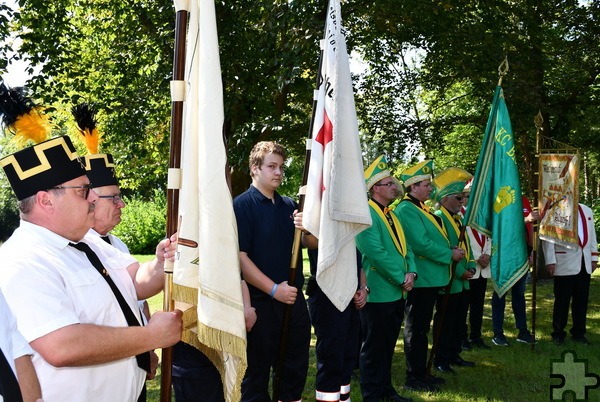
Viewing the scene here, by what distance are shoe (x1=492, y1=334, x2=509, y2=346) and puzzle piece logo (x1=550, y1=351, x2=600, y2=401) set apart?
88 cm

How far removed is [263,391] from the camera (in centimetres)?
475

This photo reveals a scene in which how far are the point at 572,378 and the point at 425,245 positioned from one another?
218 cm

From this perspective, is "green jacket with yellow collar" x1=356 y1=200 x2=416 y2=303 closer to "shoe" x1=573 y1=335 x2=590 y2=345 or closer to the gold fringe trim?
the gold fringe trim

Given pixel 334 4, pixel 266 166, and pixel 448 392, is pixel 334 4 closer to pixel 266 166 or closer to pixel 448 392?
pixel 266 166

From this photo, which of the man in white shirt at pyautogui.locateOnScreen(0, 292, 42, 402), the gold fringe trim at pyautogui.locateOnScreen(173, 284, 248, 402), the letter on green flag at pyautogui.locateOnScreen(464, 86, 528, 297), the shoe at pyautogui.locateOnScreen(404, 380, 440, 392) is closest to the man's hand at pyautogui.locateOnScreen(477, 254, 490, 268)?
the letter on green flag at pyautogui.locateOnScreen(464, 86, 528, 297)

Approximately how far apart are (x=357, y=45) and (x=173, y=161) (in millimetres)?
11127

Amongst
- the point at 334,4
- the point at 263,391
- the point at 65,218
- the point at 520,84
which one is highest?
the point at 520,84

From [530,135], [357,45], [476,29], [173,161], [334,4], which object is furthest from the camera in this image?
[530,135]

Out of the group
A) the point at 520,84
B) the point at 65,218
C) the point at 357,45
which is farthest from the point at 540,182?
the point at 65,218

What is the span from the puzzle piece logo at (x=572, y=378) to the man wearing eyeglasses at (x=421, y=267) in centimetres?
115

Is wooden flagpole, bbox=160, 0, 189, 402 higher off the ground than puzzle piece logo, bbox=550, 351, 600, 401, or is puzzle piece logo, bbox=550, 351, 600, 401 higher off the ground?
wooden flagpole, bbox=160, 0, 189, 402

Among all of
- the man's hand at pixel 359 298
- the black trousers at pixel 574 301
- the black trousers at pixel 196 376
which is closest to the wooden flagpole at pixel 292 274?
the black trousers at pixel 196 376

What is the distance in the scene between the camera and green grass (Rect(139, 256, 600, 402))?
649 cm

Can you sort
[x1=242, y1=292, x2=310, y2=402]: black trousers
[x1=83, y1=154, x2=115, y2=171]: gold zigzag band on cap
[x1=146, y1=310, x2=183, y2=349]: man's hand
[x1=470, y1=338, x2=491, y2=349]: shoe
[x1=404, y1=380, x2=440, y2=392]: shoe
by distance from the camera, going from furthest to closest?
[x1=470, y1=338, x2=491, y2=349]: shoe < [x1=404, y1=380, x2=440, y2=392]: shoe < [x1=242, y1=292, x2=310, y2=402]: black trousers < [x1=83, y1=154, x2=115, y2=171]: gold zigzag band on cap < [x1=146, y1=310, x2=183, y2=349]: man's hand
